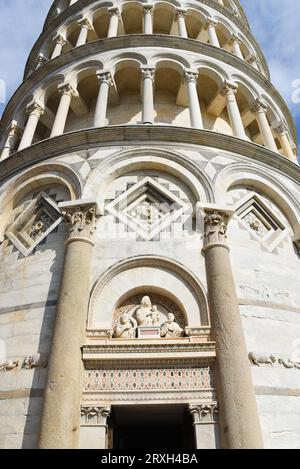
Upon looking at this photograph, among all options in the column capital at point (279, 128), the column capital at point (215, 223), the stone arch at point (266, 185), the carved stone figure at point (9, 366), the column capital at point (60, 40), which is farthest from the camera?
the column capital at point (60, 40)

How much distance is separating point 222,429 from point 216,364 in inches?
39.1

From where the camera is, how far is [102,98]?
1163cm

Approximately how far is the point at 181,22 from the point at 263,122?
17.8 feet

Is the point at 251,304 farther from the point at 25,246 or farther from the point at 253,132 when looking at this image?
the point at 253,132

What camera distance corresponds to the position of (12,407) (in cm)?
652

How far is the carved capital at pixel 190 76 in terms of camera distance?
12.2m

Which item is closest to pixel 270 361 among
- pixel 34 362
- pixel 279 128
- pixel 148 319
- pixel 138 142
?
pixel 148 319

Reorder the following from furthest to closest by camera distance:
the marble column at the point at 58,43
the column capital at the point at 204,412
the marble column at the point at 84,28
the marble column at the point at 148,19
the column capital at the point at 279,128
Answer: the marble column at the point at 58,43 → the marble column at the point at 84,28 → the marble column at the point at 148,19 → the column capital at the point at 279,128 → the column capital at the point at 204,412

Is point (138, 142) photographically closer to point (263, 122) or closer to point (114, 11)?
point (263, 122)

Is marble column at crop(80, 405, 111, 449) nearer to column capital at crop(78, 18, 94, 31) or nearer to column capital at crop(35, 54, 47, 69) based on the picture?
column capital at crop(35, 54, 47, 69)

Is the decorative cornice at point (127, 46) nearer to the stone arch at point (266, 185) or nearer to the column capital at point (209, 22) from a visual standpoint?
the column capital at point (209, 22)

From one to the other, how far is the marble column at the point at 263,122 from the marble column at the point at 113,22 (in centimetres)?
552

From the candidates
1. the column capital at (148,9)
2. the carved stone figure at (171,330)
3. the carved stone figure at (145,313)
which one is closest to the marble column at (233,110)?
the column capital at (148,9)

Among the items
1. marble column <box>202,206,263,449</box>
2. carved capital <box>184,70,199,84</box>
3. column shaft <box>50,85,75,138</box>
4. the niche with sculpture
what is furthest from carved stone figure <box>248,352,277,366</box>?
carved capital <box>184,70,199,84</box>
